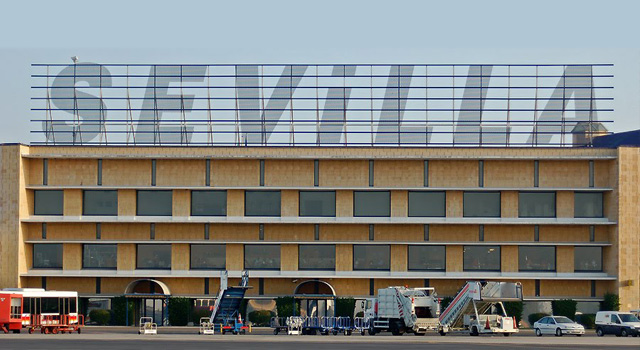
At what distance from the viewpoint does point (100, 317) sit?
3445 inches

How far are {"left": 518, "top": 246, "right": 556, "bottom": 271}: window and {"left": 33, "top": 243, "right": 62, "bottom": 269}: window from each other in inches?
1491

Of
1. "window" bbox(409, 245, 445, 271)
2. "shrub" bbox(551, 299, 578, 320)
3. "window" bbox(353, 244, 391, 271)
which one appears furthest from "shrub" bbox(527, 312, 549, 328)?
"window" bbox(353, 244, 391, 271)

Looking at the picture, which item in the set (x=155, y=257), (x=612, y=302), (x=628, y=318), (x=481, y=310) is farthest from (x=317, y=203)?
(x=628, y=318)

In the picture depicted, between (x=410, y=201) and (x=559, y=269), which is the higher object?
(x=410, y=201)

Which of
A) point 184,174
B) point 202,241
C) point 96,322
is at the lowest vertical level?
point 96,322

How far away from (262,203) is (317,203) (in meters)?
4.53

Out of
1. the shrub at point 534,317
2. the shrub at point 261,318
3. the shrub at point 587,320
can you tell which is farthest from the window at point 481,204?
the shrub at point 261,318

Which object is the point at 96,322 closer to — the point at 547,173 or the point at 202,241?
the point at 202,241

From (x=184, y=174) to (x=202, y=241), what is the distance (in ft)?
18.7

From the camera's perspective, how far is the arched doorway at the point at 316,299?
88.1 metres

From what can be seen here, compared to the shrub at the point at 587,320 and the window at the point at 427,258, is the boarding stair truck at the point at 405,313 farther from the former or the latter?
the shrub at the point at 587,320

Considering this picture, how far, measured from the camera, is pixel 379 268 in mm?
88625

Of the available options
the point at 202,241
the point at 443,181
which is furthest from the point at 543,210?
the point at 202,241

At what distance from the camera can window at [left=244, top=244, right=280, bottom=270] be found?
8888 cm
